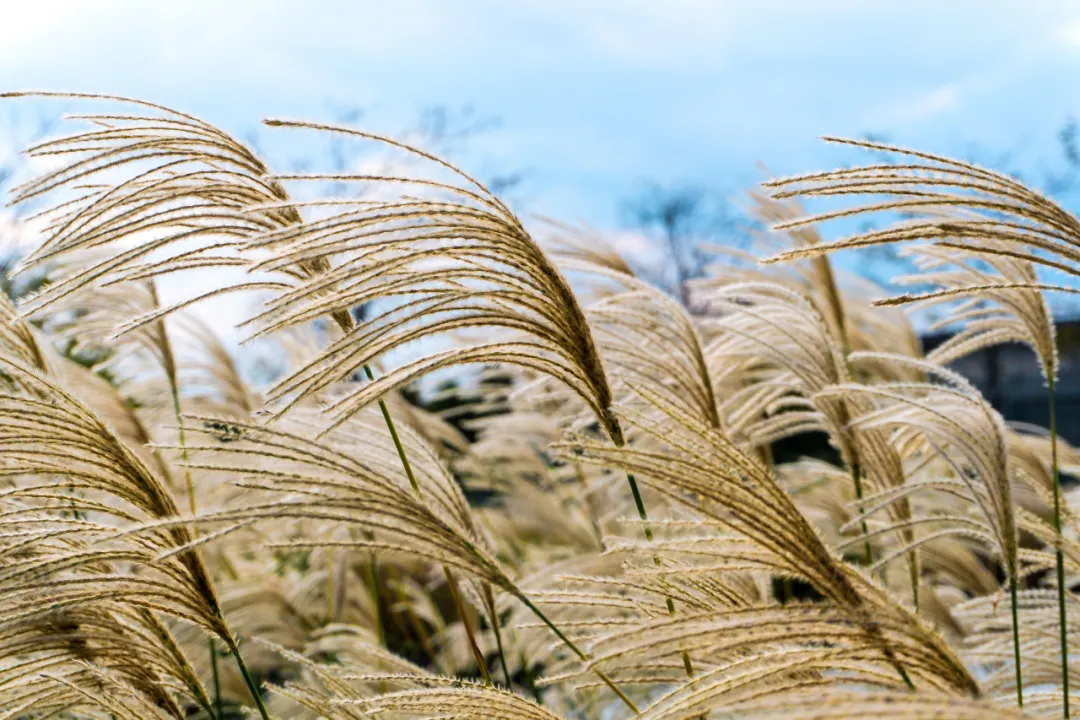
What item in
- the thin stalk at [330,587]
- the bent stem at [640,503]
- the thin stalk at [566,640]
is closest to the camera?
the thin stalk at [566,640]

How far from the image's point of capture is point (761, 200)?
10.2 ft

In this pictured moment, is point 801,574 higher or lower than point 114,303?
lower

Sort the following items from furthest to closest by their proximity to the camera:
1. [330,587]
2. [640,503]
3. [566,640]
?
[330,587]
[640,503]
[566,640]

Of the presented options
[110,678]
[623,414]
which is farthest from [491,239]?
[110,678]

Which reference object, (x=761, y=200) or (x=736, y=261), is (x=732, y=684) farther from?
(x=736, y=261)

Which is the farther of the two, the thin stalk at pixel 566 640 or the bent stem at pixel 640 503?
the bent stem at pixel 640 503

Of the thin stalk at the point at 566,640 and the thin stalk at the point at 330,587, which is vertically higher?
the thin stalk at the point at 566,640

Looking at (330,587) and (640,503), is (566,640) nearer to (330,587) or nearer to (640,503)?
(640,503)

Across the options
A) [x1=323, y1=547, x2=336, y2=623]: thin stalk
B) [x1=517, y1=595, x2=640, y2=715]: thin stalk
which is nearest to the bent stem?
[x1=517, y1=595, x2=640, y2=715]: thin stalk

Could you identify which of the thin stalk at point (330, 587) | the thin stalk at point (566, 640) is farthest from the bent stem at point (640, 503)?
the thin stalk at point (330, 587)

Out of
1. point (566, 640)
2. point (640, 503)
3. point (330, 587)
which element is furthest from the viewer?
point (330, 587)

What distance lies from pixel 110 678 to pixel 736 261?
2481 mm

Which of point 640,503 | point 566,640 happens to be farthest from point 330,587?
point 566,640

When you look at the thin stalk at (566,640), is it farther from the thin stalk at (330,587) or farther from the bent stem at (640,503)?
the thin stalk at (330,587)
